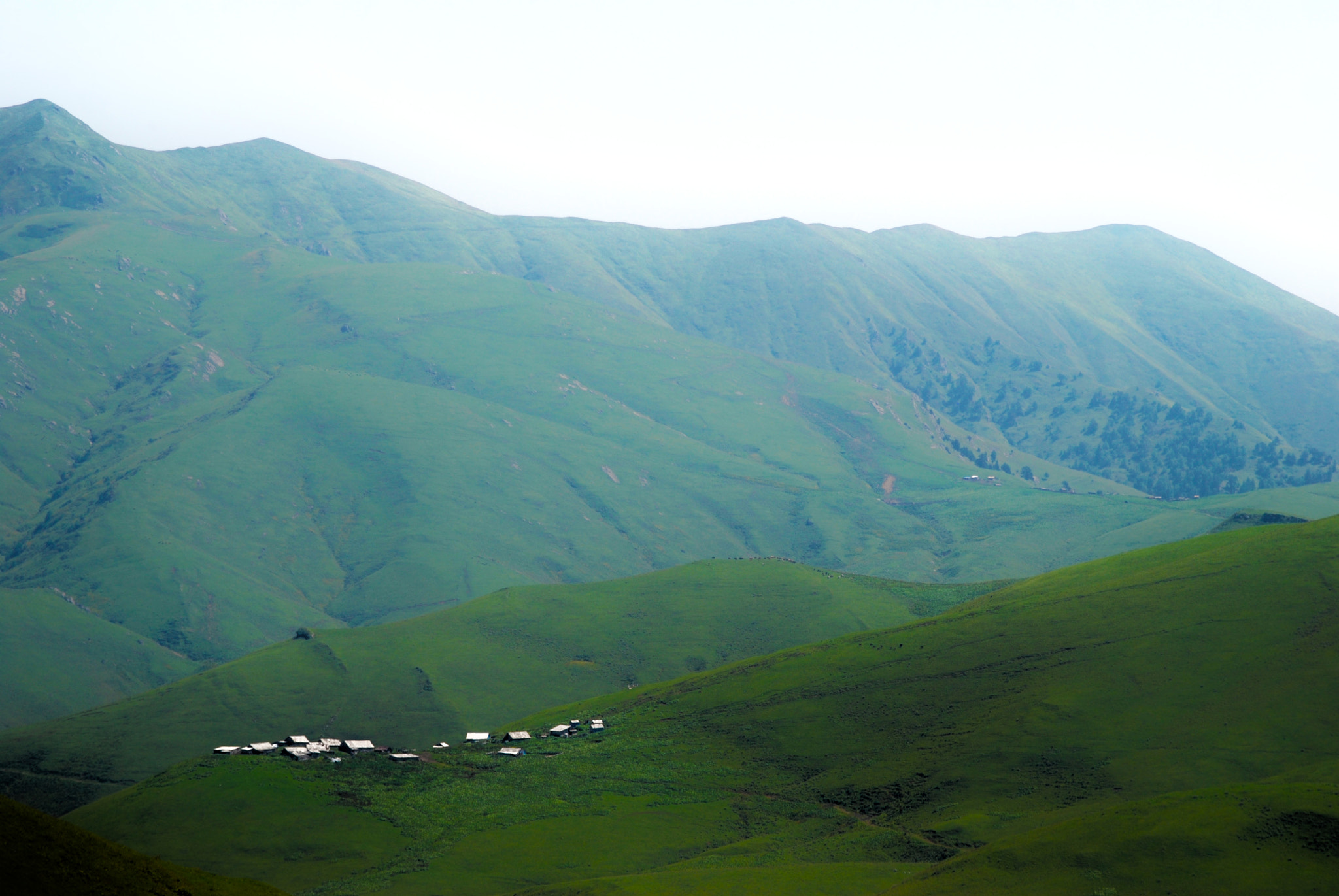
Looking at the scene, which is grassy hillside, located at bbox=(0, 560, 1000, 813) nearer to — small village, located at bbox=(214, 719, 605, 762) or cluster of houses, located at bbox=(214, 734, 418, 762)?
small village, located at bbox=(214, 719, 605, 762)

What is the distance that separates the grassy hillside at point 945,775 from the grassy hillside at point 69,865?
36.7 m

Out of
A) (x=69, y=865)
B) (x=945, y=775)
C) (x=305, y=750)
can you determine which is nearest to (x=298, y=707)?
(x=305, y=750)

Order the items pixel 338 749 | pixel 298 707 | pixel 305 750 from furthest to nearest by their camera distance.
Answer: pixel 298 707 → pixel 338 749 → pixel 305 750

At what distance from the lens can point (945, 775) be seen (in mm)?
109250

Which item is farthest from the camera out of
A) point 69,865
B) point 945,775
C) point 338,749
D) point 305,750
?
point 338,749

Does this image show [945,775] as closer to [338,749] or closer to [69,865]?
[338,749]

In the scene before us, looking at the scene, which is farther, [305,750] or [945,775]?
[305,750]

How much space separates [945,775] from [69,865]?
271 ft

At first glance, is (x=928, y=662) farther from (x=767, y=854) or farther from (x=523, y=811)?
(x=523, y=811)

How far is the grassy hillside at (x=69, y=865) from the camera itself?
2063 inches

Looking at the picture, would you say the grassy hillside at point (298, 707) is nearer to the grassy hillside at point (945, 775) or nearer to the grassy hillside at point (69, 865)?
the grassy hillside at point (945, 775)

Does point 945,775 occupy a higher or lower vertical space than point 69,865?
lower

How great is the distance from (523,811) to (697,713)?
1384 inches

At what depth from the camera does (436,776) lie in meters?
119
